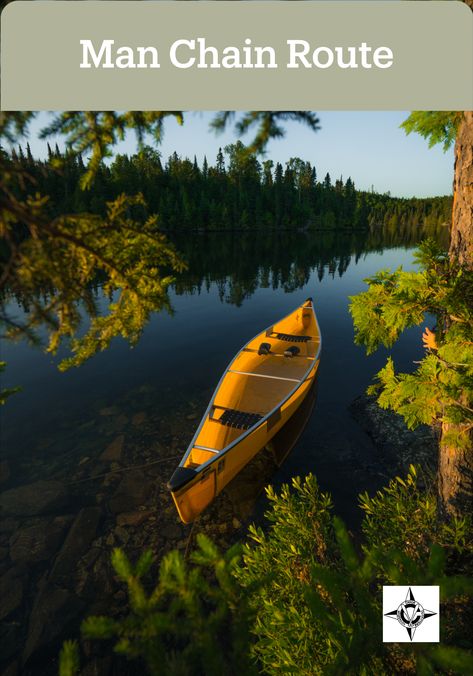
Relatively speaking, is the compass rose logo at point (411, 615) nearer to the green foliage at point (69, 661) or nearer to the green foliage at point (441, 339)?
the green foliage at point (441, 339)

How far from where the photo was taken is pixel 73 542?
7.23 meters

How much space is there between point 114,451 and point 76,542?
3024 millimetres

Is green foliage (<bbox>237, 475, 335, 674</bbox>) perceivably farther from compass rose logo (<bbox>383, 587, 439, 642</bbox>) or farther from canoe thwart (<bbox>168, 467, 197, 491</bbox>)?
canoe thwart (<bbox>168, 467, 197, 491</bbox>)

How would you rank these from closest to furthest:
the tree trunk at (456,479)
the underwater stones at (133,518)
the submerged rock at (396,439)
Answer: the tree trunk at (456,479)
the underwater stones at (133,518)
the submerged rock at (396,439)

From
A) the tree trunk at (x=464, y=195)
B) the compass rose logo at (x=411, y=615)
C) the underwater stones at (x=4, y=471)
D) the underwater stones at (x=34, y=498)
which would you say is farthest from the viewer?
the underwater stones at (x=4, y=471)

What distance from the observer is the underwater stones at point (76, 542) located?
6.64m

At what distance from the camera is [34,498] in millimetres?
8359

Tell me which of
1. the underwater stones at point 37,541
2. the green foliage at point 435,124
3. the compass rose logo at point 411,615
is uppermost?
the green foliage at point 435,124

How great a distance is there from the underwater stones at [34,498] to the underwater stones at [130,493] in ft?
4.63

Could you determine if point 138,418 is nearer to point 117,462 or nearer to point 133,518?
point 117,462

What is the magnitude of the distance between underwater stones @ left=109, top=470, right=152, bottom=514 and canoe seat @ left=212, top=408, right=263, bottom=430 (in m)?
2.71

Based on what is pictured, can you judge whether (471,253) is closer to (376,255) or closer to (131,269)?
(131,269)

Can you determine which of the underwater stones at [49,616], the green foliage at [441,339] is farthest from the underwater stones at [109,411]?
the green foliage at [441,339]

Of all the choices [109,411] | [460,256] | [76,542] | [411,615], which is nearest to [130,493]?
[76,542]
